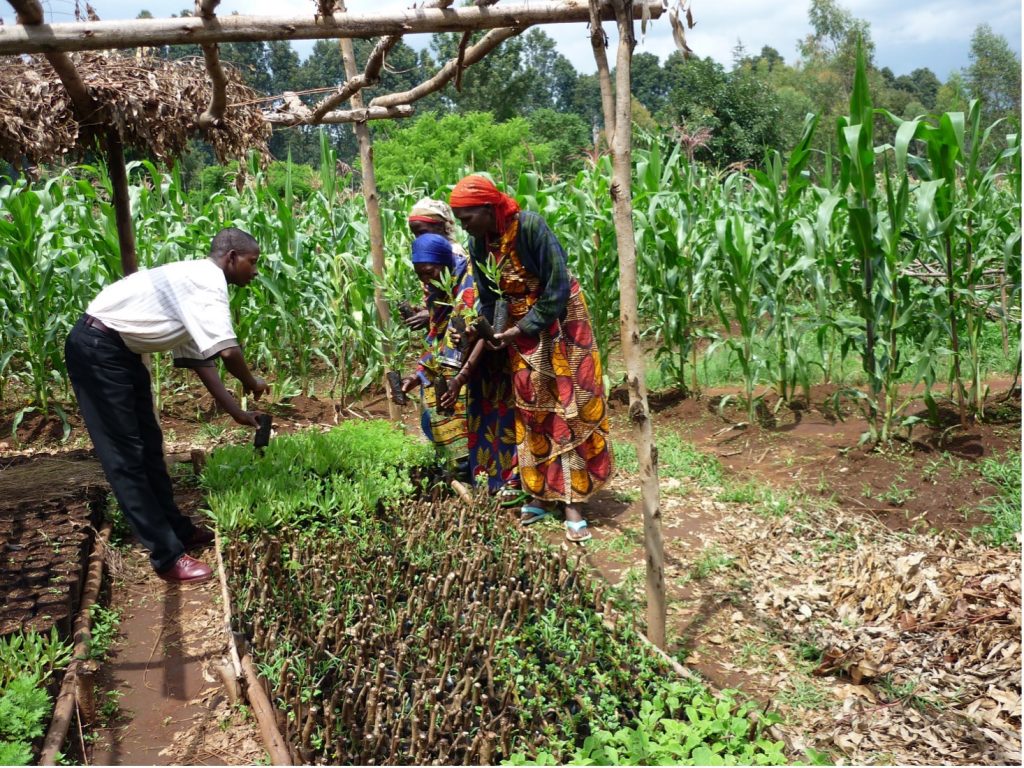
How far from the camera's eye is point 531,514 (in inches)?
187

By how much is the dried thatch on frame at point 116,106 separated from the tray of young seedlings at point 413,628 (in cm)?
180

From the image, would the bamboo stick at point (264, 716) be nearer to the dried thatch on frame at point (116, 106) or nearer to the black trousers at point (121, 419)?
the black trousers at point (121, 419)

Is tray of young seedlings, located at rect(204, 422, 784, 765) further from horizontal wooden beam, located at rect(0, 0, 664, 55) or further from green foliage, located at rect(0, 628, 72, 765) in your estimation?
horizontal wooden beam, located at rect(0, 0, 664, 55)

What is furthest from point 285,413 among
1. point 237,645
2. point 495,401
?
point 237,645

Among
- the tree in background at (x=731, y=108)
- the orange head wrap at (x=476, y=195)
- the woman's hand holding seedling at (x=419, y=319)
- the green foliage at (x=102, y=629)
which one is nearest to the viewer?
the green foliage at (x=102, y=629)

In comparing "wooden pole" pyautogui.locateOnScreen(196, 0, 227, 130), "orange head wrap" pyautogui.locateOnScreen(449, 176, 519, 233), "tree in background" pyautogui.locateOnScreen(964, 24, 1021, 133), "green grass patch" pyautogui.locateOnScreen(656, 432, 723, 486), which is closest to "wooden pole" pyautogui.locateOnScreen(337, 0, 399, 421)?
"wooden pole" pyautogui.locateOnScreen(196, 0, 227, 130)

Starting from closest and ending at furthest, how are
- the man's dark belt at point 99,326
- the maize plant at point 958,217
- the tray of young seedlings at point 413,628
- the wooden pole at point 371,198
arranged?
the tray of young seedlings at point 413,628
the man's dark belt at point 99,326
the maize plant at point 958,217
the wooden pole at point 371,198

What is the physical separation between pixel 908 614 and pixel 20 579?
3.76m

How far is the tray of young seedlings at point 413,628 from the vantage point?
2693 mm

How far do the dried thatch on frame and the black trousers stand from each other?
101 centimetres

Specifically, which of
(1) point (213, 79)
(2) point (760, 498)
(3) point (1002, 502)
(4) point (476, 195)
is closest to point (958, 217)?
(3) point (1002, 502)

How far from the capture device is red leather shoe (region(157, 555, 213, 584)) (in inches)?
167

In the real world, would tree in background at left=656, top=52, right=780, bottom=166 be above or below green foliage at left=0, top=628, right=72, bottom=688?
above

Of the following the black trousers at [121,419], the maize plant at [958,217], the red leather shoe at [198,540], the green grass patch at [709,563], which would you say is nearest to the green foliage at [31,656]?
the black trousers at [121,419]
